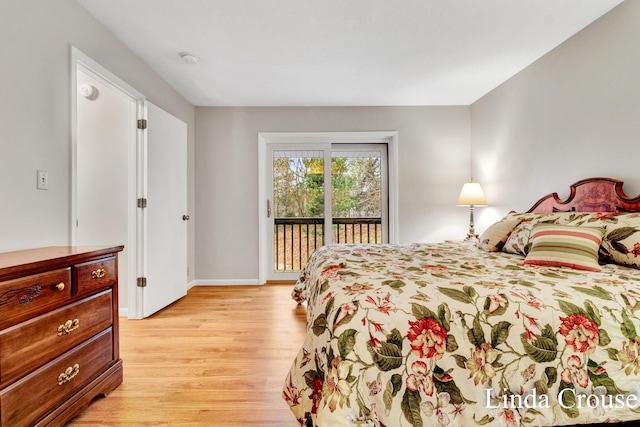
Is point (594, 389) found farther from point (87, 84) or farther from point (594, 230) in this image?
point (87, 84)

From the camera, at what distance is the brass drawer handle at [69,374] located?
4.38 feet

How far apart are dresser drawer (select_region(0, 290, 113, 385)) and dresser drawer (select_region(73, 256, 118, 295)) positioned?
0.06 metres

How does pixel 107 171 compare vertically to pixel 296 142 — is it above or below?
below

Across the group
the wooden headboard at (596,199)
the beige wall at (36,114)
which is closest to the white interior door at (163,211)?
the beige wall at (36,114)

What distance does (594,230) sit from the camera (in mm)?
1674

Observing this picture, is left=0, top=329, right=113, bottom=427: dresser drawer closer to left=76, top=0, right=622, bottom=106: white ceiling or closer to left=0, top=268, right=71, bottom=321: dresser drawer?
left=0, top=268, right=71, bottom=321: dresser drawer

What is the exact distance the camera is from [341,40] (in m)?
2.37

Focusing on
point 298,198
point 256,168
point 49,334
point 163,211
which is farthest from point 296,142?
point 49,334

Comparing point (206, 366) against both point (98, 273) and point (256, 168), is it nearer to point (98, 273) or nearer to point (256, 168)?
point (98, 273)

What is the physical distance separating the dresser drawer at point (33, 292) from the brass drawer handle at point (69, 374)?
334 mm

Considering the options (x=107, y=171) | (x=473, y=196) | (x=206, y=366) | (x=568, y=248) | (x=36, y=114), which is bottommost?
(x=206, y=366)

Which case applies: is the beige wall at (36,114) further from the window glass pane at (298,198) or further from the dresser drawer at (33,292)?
the window glass pane at (298,198)

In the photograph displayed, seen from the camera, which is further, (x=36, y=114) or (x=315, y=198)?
(x=315, y=198)

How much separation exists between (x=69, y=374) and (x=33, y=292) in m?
0.48
